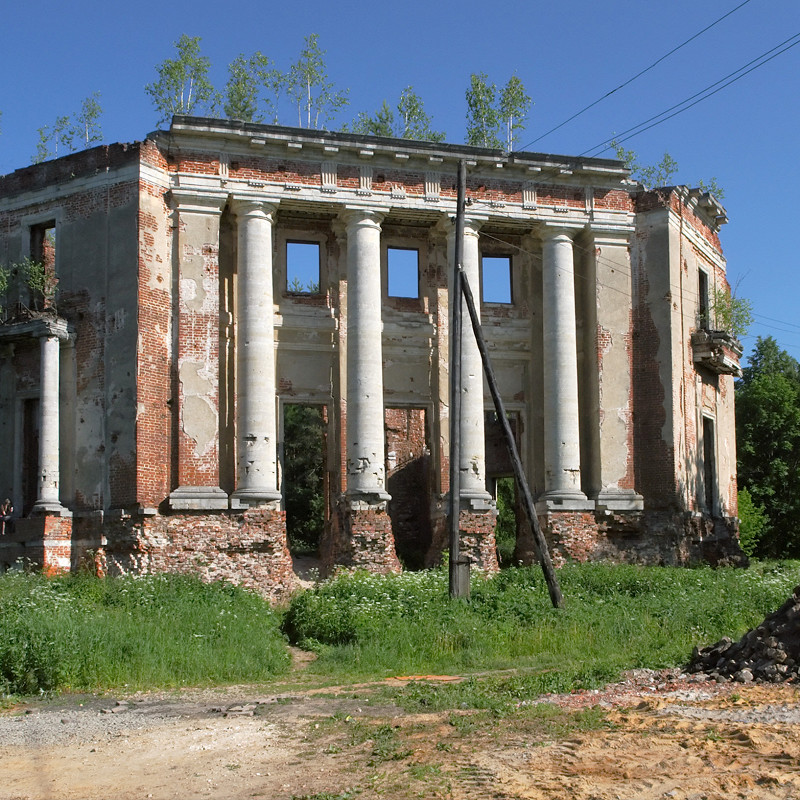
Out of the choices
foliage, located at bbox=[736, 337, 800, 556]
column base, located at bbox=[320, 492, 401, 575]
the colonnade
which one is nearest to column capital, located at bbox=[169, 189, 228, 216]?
the colonnade

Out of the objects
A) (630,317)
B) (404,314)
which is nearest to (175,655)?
(404,314)

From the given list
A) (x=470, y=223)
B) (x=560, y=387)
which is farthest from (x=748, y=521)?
(x=470, y=223)

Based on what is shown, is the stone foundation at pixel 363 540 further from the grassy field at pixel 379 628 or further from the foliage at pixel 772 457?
the foliage at pixel 772 457

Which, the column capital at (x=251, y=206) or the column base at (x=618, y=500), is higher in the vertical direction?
the column capital at (x=251, y=206)

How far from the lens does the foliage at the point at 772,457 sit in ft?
126

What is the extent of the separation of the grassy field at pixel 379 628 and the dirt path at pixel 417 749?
1.28 metres

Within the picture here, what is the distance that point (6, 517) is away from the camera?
2212 cm

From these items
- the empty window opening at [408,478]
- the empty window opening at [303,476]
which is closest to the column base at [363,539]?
the empty window opening at [408,478]

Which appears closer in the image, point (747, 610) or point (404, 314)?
point (747, 610)

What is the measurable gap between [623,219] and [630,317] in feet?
7.52

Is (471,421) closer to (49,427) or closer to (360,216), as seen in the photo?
(360,216)

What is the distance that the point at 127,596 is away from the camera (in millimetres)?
18406

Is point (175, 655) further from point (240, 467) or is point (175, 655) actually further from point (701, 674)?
point (240, 467)

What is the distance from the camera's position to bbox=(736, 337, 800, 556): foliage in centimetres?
3850
